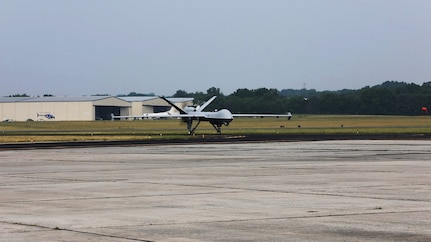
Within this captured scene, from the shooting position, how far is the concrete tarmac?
1461cm

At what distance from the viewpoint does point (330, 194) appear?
21.0 metres

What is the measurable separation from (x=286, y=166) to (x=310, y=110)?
165880 millimetres

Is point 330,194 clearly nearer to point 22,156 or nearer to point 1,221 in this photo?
point 1,221

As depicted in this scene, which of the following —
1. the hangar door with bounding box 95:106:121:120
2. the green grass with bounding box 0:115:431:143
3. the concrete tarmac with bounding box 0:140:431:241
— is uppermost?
the hangar door with bounding box 95:106:121:120

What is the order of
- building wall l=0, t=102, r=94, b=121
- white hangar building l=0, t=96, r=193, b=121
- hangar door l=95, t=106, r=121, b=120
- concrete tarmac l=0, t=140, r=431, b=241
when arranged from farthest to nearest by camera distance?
hangar door l=95, t=106, r=121, b=120 → white hangar building l=0, t=96, r=193, b=121 → building wall l=0, t=102, r=94, b=121 → concrete tarmac l=0, t=140, r=431, b=241

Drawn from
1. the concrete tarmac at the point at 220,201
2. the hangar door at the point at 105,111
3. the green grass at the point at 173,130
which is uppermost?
the hangar door at the point at 105,111

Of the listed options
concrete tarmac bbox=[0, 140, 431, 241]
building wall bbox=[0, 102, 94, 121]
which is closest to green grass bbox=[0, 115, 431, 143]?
concrete tarmac bbox=[0, 140, 431, 241]

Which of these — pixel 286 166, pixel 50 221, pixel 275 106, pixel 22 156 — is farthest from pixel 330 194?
pixel 275 106

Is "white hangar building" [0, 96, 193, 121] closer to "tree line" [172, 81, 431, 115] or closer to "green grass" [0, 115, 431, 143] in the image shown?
"tree line" [172, 81, 431, 115]

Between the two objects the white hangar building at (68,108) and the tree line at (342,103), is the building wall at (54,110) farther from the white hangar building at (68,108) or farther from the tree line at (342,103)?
the tree line at (342,103)

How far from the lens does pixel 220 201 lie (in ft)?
64.6

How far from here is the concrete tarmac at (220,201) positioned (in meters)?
14.6

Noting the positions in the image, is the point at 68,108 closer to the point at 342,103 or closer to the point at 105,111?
the point at 105,111

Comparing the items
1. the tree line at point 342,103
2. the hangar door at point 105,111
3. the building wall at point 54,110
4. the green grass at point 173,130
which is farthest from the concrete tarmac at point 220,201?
the hangar door at point 105,111
